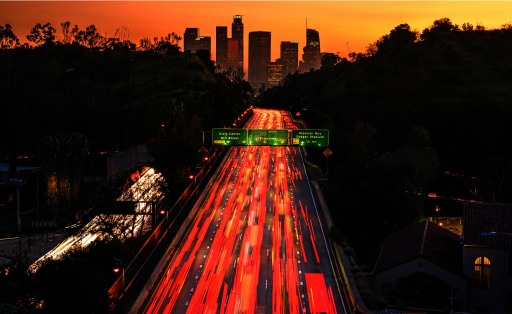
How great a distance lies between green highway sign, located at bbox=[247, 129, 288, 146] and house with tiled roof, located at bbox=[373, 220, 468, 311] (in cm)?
2696

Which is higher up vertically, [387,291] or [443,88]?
[443,88]

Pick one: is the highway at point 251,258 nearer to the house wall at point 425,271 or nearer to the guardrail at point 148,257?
the guardrail at point 148,257

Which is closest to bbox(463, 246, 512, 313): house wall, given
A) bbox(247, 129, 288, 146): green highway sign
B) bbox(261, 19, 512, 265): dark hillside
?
bbox(261, 19, 512, 265): dark hillside

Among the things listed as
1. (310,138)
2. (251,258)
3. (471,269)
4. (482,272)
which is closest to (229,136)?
(310,138)

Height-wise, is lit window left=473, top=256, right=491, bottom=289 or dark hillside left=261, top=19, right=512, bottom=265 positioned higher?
dark hillside left=261, top=19, right=512, bottom=265

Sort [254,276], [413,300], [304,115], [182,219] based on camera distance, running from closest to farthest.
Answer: [413,300] < [254,276] < [182,219] < [304,115]

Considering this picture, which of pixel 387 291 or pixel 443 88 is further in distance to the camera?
pixel 443 88

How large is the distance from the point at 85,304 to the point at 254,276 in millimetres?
14005

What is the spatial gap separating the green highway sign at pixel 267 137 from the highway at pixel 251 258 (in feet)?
18.0

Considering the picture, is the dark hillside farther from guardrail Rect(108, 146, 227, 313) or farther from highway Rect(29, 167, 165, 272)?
highway Rect(29, 167, 165, 272)

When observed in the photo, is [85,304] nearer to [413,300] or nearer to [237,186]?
[413,300]

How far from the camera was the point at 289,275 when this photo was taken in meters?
40.8

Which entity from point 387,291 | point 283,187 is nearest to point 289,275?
point 387,291

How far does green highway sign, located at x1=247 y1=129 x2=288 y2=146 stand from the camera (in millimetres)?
67375
